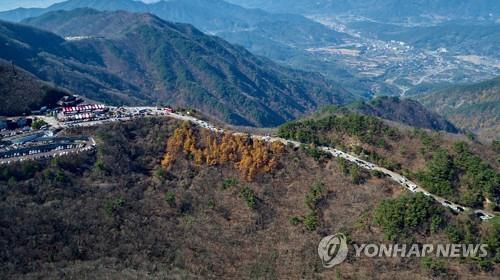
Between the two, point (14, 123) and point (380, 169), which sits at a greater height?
point (14, 123)

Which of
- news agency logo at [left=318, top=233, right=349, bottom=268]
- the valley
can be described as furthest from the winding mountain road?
news agency logo at [left=318, top=233, right=349, bottom=268]

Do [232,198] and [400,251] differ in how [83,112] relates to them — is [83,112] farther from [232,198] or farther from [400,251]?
[400,251]

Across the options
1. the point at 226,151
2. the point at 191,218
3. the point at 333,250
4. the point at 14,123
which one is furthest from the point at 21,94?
the point at 333,250

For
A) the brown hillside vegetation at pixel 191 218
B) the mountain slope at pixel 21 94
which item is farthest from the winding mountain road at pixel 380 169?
the mountain slope at pixel 21 94

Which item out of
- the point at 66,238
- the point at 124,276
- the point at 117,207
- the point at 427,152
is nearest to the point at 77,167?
the point at 117,207

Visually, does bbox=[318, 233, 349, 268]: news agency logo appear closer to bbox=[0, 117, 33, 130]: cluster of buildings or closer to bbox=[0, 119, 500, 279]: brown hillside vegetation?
bbox=[0, 119, 500, 279]: brown hillside vegetation

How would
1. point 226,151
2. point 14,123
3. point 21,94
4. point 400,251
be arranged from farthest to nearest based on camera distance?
point 21,94, point 14,123, point 226,151, point 400,251
